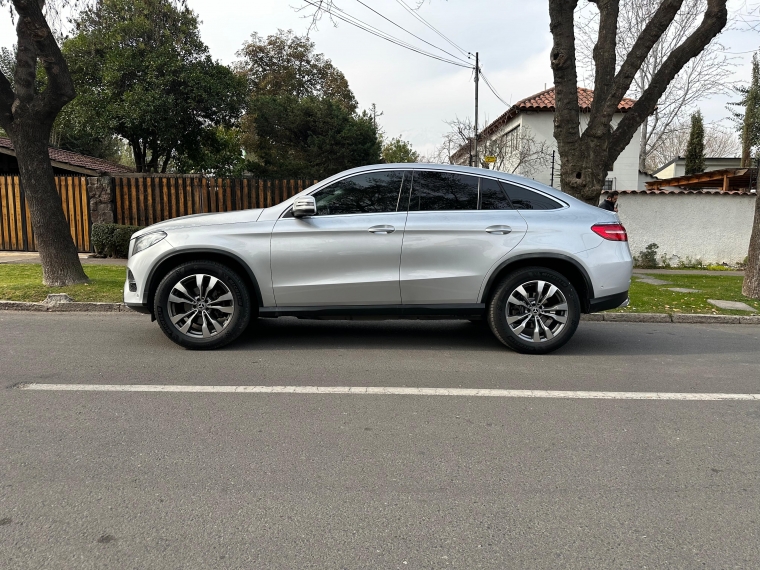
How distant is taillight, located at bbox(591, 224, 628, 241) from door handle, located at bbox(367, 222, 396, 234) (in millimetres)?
1980

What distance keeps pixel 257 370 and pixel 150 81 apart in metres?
21.5

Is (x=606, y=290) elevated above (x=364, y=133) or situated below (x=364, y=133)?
below

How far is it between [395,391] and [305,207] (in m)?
1.98

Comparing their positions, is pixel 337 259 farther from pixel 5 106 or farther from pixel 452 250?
pixel 5 106

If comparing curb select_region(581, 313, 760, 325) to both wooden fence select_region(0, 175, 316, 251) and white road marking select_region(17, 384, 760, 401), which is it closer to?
white road marking select_region(17, 384, 760, 401)

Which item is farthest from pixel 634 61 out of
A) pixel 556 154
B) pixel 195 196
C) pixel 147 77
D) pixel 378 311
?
pixel 147 77

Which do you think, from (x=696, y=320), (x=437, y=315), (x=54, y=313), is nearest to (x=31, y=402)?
(x=437, y=315)

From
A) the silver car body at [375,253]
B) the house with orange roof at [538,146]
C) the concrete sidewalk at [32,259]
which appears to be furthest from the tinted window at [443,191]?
the house with orange roof at [538,146]

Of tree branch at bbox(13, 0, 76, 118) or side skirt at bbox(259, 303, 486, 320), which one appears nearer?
side skirt at bbox(259, 303, 486, 320)

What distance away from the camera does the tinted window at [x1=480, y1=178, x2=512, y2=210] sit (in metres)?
6.08

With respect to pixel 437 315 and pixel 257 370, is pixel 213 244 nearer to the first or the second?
pixel 257 370

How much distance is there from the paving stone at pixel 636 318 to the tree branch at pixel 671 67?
300 centimetres

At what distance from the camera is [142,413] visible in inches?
165

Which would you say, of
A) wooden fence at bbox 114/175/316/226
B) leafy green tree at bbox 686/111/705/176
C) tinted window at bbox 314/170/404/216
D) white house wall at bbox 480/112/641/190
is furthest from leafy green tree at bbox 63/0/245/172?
leafy green tree at bbox 686/111/705/176
